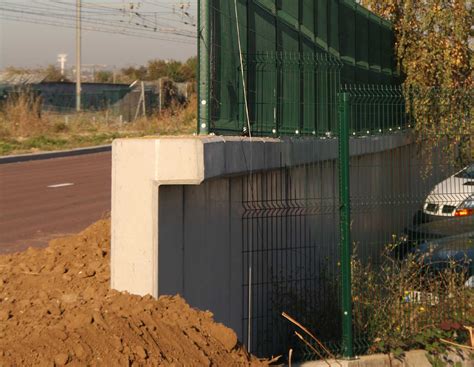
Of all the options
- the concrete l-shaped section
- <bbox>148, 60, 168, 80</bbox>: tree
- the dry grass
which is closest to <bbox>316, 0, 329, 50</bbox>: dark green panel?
the concrete l-shaped section

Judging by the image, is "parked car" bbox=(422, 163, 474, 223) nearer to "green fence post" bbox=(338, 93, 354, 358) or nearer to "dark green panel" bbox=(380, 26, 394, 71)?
"green fence post" bbox=(338, 93, 354, 358)

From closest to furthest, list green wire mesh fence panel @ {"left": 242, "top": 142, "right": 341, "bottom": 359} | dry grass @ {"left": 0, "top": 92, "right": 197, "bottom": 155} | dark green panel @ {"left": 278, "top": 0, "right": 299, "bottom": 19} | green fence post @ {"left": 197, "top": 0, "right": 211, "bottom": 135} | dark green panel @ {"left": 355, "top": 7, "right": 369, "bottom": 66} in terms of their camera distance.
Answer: green fence post @ {"left": 197, "top": 0, "right": 211, "bottom": 135}
green wire mesh fence panel @ {"left": 242, "top": 142, "right": 341, "bottom": 359}
dark green panel @ {"left": 278, "top": 0, "right": 299, "bottom": 19}
dark green panel @ {"left": 355, "top": 7, "right": 369, "bottom": 66}
dry grass @ {"left": 0, "top": 92, "right": 197, "bottom": 155}

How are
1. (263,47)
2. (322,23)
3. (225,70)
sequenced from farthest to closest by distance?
(322,23)
(263,47)
(225,70)

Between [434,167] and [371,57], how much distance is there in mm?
5365

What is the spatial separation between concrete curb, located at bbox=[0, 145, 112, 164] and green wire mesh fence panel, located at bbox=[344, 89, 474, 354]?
14324mm

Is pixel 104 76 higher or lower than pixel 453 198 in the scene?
higher

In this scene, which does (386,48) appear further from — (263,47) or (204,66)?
(204,66)

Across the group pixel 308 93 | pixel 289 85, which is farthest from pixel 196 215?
pixel 308 93

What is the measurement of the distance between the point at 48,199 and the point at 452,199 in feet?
26.9

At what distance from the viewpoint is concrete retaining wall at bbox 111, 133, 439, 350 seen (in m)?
6.12

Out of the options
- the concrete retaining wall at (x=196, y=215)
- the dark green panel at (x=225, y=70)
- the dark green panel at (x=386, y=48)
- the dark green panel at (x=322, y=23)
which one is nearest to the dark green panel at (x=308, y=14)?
the dark green panel at (x=322, y=23)

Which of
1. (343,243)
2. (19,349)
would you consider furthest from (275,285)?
(19,349)

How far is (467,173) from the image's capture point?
31.8ft

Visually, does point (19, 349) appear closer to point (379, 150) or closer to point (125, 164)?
point (125, 164)
